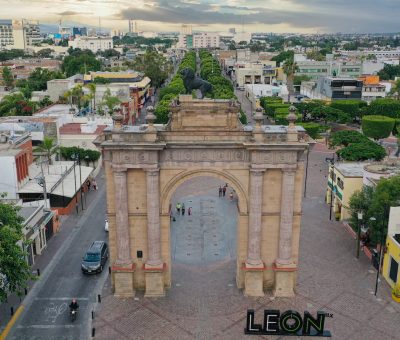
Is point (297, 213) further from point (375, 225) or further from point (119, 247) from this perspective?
point (119, 247)

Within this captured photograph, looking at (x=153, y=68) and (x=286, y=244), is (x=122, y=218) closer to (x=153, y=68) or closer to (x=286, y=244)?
(x=286, y=244)

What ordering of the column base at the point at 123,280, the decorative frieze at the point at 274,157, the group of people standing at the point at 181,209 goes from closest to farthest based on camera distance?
the decorative frieze at the point at 274,157, the column base at the point at 123,280, the group of people standing at the point at 181,209

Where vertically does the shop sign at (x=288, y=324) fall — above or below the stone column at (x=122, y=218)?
below

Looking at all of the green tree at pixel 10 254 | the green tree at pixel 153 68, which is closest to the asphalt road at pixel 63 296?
the green tree at pixel 10 254

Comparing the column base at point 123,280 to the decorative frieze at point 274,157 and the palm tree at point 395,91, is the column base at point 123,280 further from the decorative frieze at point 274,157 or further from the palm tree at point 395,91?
the palm tree at point 395,91

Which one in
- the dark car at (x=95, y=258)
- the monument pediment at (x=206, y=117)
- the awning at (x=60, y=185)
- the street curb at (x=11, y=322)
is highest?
the monument pediment at (x=206, y=117)

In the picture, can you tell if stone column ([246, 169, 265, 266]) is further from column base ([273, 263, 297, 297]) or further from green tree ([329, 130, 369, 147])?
green tree ([329, 130, 369, 147])

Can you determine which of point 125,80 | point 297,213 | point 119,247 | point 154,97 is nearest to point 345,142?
point 297,213
